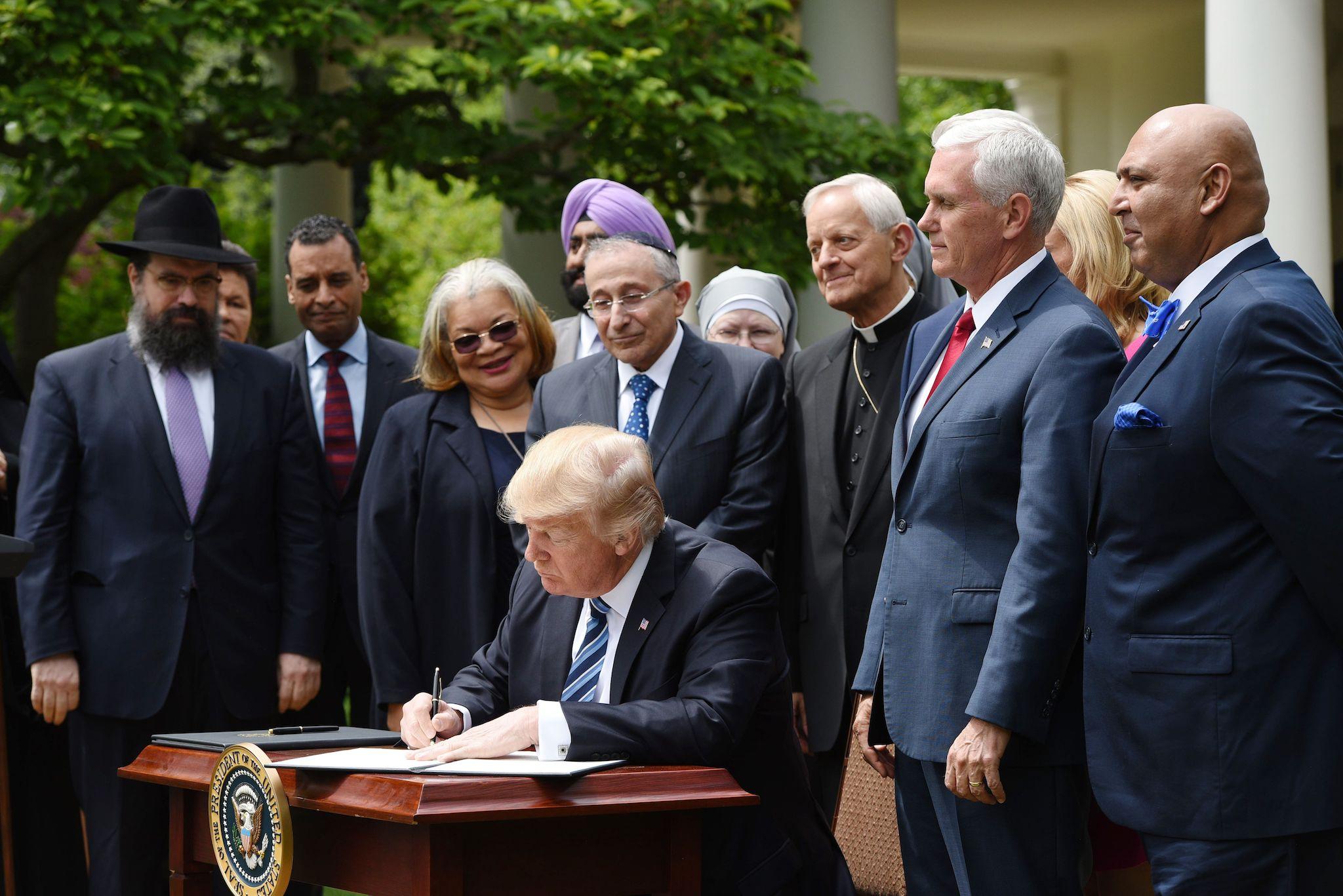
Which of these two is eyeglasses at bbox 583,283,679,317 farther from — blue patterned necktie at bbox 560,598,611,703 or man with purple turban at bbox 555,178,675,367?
blue patterned necktie at bbox 560,598,611,703

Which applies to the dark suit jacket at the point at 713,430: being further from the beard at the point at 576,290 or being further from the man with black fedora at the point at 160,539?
the man with black fedora at the point at 160,539

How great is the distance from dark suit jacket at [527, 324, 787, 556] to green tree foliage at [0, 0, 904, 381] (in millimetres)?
3536

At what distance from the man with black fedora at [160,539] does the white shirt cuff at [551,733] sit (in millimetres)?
2231

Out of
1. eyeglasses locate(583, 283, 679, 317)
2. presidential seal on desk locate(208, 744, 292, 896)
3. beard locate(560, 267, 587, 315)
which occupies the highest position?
beard locate(560, 267, 587, 315)

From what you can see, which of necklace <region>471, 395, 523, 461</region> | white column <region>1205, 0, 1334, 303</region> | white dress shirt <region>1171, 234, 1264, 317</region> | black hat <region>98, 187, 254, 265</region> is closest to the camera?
→ white dress shirt <region>1171, 234, 1264, 317</region>

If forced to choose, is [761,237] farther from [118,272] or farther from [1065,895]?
[118,272]

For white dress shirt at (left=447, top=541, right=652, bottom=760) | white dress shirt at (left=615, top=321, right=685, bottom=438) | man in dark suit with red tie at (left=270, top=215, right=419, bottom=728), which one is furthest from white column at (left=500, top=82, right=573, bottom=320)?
white dress shirt at (left=447, top=541, right=652, bottom=760)

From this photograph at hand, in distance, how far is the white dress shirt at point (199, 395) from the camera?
5176 millimetres

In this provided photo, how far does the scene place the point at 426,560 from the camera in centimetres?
496

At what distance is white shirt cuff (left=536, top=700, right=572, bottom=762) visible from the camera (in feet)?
10.1

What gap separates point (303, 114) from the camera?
9.49 meters

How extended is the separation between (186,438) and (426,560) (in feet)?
3.13

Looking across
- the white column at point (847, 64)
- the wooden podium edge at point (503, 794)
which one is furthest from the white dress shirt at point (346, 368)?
the white column at point (847, 64)

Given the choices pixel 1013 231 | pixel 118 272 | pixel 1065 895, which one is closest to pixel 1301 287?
pixel 1013 231
